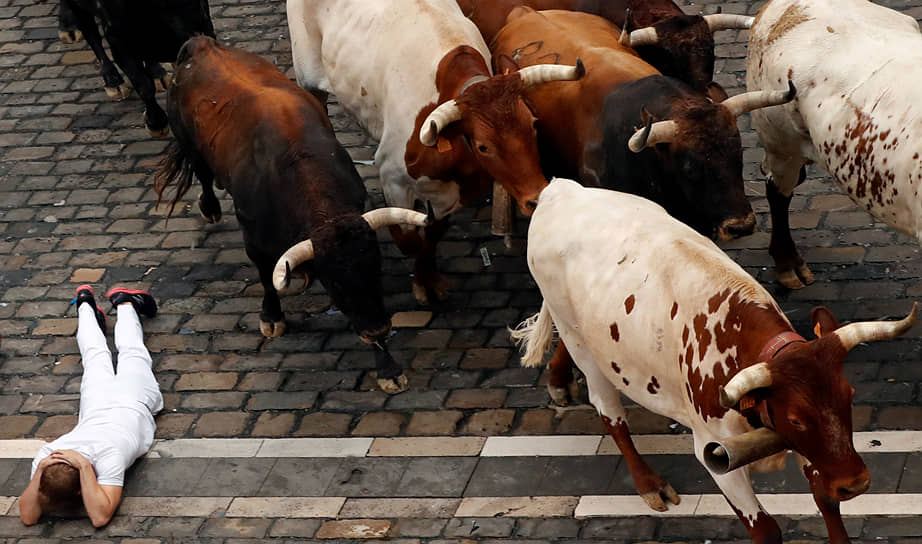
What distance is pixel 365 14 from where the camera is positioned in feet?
35.0

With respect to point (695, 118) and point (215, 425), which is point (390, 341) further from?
point (695, 118)

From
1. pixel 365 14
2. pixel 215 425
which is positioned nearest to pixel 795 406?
pixel 215 425

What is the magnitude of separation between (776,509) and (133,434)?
4.53m

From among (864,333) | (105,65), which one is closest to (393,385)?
(864,333)

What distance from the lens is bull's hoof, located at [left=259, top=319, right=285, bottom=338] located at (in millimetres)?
10203

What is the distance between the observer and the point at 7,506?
8.95 meters

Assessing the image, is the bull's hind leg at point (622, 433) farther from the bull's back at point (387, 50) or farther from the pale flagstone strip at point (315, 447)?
the bull's back at point (387, 50)

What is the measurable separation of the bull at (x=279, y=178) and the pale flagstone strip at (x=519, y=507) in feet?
5.03

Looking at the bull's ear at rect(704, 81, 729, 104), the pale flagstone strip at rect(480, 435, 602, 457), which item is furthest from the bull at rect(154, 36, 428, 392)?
the bull's ear at rect(704, 81, 729, 104)

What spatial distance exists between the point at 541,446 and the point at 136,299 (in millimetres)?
3862

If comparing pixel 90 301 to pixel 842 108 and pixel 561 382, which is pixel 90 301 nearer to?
pixel 561 382

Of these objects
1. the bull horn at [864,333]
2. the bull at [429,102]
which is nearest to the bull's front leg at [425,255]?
the bull at [429,102]

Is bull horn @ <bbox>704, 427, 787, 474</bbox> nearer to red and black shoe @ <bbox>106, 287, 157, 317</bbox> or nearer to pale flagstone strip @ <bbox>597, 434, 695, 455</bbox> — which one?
pale flagstone strip @ <bbox>597, 434, 695, 455</bbox>

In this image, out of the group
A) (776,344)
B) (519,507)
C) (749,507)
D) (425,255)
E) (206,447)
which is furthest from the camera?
(425,255)
